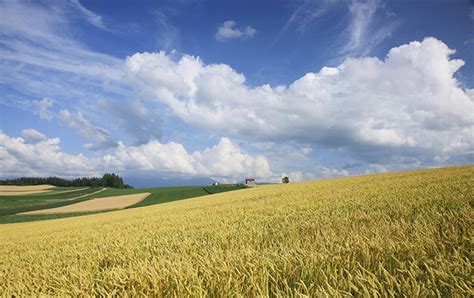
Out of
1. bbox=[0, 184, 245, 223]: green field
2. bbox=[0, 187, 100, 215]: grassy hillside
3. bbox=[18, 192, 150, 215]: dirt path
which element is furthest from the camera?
bbox=[0, 187, 100, 215]: grassy hillside

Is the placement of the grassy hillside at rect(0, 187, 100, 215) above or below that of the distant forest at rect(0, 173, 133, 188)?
below

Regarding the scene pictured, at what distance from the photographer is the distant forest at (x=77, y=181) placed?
171 metres

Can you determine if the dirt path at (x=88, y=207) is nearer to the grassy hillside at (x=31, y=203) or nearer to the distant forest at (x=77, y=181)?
the grassy hillside at (x=31, y=203)

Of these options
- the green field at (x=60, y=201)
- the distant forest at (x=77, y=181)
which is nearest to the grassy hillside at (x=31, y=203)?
the green field at (x=60, y=201)

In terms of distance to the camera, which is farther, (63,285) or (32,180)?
(32,180)

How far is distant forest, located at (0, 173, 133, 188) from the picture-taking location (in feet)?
561

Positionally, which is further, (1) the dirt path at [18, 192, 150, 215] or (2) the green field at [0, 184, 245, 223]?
(1) the dirt path at [18, 192, 150, 215]

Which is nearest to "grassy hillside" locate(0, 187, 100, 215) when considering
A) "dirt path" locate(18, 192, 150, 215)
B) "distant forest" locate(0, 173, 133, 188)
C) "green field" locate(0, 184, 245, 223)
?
"green field" locate(0, 184, 245, 223)

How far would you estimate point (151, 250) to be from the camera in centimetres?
530

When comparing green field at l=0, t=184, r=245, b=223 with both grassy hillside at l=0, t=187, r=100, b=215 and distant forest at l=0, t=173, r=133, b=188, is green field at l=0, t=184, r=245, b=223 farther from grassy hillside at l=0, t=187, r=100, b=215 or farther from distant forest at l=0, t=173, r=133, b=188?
distant forest at l=0, t=173, r=133, b=188

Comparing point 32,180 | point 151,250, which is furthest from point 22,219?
point 32,180

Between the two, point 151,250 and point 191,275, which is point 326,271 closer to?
point 191,275

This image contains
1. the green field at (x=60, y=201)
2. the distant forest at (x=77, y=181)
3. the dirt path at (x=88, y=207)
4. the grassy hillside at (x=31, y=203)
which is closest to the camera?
the green field at (x=60, y=201)

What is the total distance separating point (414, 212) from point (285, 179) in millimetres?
111294
